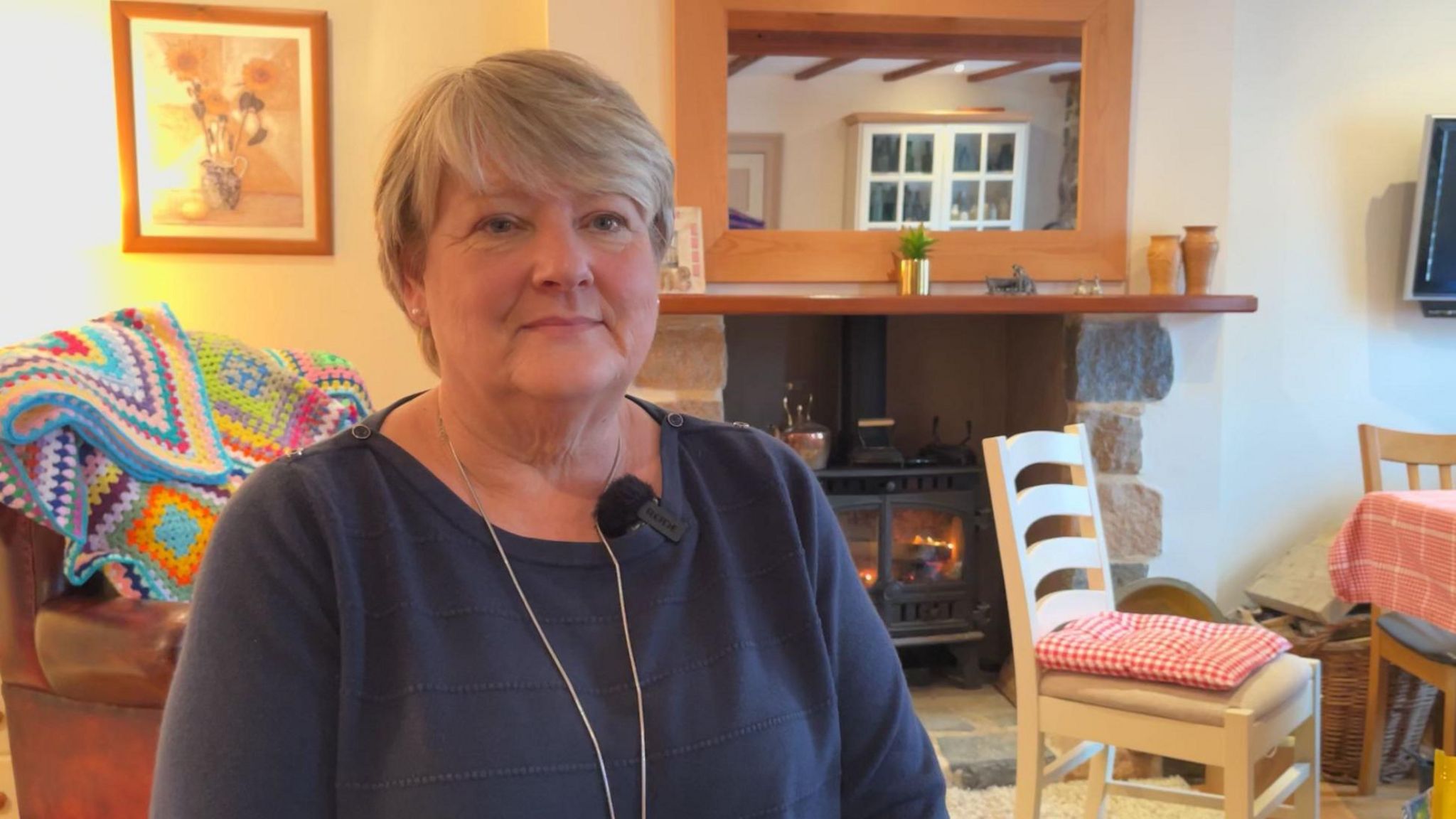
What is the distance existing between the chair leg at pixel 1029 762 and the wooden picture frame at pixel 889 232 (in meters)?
1.29

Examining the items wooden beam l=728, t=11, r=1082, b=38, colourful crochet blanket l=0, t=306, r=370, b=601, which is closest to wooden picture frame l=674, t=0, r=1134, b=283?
wooden beam l=728, t=11, r=1082, b=38

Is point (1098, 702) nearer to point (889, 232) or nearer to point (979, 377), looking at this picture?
point (889, 232)

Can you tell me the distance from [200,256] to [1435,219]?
11.0 ft

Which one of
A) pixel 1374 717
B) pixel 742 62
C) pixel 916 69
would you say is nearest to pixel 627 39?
pixel 742 62

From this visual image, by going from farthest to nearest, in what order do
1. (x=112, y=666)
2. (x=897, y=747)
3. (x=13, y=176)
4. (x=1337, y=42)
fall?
(x=1337, y=42) → (x=13, y=176) → (x=112, y=666) → (x=897, y=747)

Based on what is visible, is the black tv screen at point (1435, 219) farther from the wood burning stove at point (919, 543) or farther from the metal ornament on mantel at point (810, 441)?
the metal ornament on mantel at point (810, 441)

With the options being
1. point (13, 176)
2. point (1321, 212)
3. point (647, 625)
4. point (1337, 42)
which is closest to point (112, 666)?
point (647, 625)

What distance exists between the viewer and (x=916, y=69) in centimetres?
294

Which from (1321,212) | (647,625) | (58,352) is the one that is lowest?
(647,625)

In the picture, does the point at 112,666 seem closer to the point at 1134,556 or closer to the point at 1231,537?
the point at 1134,556

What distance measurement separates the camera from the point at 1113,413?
2863 mm

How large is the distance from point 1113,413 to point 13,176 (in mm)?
2870

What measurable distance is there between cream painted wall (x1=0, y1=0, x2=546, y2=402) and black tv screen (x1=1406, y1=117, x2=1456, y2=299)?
245cm

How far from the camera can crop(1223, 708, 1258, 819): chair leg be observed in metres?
1.69
